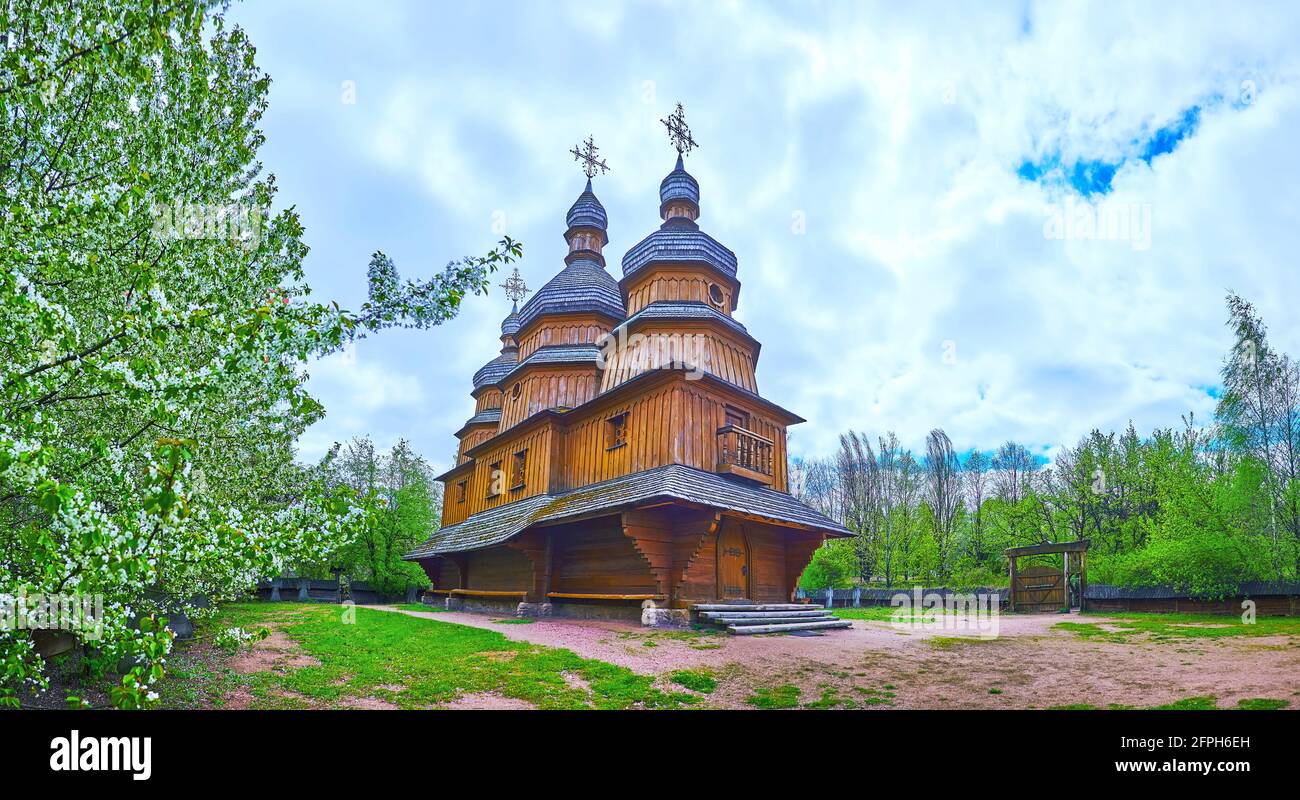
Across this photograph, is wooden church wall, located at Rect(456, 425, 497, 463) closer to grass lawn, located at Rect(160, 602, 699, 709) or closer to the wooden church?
the wooden church

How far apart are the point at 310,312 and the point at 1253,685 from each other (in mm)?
9232

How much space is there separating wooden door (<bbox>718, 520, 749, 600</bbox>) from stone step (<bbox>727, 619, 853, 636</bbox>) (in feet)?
7.24

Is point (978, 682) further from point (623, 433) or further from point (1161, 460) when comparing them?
point (1161, 460)

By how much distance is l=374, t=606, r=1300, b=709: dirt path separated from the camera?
6.53m

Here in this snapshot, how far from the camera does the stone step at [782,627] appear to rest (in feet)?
40.8

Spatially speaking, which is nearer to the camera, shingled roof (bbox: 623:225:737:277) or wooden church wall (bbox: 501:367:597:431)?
shingled roof (bbox: 623:225:737:277)

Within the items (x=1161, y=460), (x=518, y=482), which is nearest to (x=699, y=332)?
(x=518, y=482)

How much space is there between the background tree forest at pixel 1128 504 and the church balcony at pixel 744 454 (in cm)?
1159

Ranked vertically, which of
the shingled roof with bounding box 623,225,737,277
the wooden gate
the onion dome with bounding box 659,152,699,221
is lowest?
the wooden gate

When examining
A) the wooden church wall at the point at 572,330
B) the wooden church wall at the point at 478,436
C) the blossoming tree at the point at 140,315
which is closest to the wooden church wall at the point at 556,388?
the wooden church wall at the point at 572,330

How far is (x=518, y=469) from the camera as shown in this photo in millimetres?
21312

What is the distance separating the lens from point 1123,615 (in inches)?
736

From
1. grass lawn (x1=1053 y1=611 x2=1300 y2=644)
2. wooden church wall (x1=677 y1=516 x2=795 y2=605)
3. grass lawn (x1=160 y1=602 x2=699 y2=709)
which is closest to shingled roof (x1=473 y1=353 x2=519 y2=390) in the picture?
wooden church wall (x1=677 y1=516 x2=795 y2=605)
